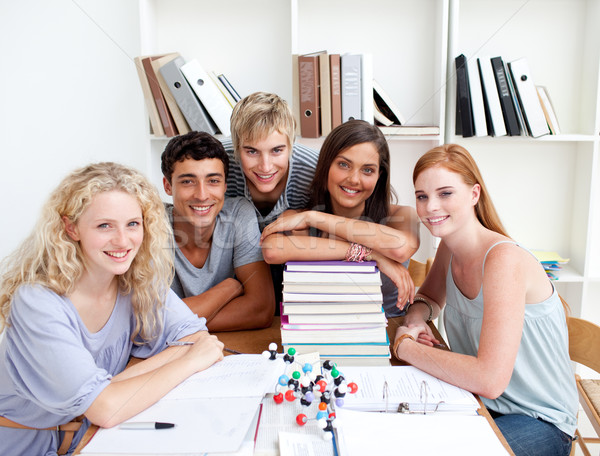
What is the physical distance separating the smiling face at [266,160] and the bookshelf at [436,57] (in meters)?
1.03

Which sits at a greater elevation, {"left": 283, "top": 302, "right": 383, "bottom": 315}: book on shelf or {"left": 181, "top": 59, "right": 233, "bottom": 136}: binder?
{"left": 181, "top": 59, "right": 233, "bottom": 136}: binder

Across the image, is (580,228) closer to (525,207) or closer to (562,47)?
(525,207)

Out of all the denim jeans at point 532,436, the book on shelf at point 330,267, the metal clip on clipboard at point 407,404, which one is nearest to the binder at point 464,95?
the book on shelf at point 330,267

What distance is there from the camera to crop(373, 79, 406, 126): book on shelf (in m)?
2.72

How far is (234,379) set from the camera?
116 cm

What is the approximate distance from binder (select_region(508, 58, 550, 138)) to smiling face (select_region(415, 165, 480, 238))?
4.89 feet

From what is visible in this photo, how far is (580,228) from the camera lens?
289cm

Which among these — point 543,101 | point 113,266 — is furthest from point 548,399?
point 543,101

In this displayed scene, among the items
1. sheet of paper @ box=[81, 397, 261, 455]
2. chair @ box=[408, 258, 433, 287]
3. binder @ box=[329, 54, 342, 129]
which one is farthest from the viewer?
binder @ box=[329, 54, 342, 129]

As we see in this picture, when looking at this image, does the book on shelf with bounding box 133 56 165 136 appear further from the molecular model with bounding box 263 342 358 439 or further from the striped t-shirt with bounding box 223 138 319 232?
the molecular model with bounding box 263 342 358 439

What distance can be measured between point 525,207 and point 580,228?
1.11ft

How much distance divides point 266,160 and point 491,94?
150cm

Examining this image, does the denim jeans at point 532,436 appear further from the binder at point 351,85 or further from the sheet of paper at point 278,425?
the binder at point 351,85

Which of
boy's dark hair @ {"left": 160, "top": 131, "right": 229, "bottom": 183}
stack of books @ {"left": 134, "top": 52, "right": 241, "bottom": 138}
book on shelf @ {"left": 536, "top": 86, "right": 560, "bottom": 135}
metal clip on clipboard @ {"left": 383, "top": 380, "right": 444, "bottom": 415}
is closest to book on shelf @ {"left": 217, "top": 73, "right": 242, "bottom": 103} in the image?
stack of books @ {"left": 134, "top": 52, "right": 241, "bottom": 138}
